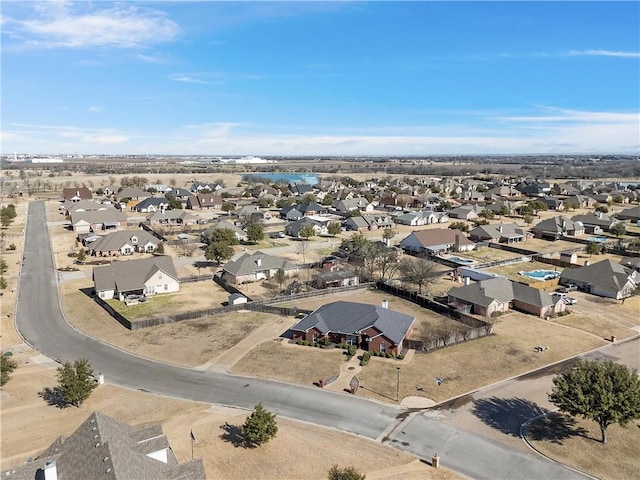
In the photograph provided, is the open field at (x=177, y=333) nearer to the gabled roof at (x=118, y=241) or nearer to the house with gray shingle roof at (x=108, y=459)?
the house with gray shingle roof at (x=108, y=459)

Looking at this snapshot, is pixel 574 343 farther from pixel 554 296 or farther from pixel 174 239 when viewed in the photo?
pixel 174 239

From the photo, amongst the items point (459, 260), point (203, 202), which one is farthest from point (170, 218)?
point (459, 260)

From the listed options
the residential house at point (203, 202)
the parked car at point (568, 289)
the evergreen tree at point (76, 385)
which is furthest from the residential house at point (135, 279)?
the residential house at point (203, 202)

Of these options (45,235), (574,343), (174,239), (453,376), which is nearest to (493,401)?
(453,376)

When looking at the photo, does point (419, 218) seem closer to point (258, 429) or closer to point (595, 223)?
point (595, 223)

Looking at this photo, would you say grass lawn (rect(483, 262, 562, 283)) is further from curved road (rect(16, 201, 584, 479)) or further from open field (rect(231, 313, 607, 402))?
curved road (rect(16, 201, 584, 479))
